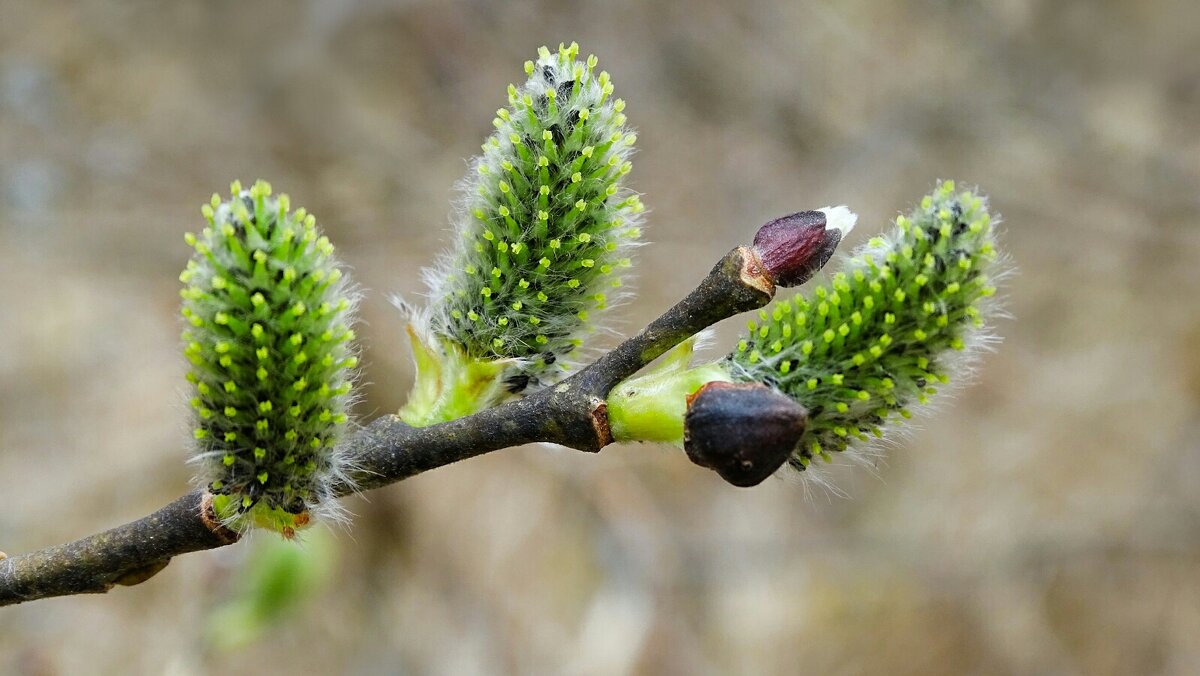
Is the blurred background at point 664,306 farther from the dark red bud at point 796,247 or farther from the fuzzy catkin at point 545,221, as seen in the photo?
the dark red bud at point 796,247

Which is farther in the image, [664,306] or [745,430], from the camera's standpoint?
[664,306]

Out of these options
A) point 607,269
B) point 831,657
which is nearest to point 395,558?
point 831,657

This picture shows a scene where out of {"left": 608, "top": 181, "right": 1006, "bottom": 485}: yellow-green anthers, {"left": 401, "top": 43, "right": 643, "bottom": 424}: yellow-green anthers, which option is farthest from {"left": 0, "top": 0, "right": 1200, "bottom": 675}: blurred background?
{"left": 608, "top": 181, "right": 1006, "bottom": 485}: yellow-green anthers

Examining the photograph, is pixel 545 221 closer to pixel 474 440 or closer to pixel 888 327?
pixel 474 440

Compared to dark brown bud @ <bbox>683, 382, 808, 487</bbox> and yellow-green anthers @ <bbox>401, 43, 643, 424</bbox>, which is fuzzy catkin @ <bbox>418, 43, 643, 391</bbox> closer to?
yellow-green anthers @ <bbox>401, 43, 643, 424</bbox>

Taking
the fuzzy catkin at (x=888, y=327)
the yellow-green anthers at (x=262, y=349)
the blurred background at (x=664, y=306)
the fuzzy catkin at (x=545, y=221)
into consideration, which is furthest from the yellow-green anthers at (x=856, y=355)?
the blurred background at (x=664, y=306)

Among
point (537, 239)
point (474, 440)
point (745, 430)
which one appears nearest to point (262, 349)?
point (474, 440)

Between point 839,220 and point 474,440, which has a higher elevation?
point 839,220
